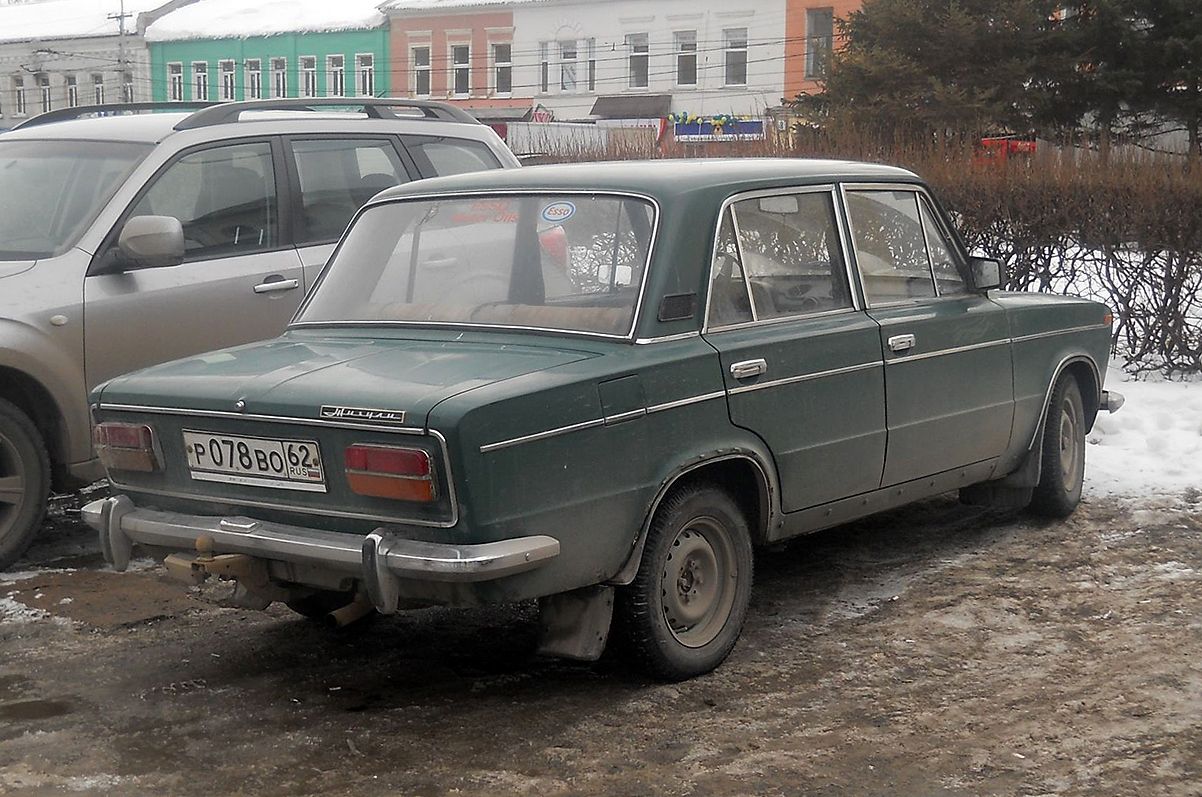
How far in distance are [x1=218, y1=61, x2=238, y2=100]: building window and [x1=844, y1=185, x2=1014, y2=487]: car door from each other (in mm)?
54936

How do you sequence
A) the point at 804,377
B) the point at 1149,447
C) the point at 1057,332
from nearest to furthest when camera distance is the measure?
1. the point at 804,377
2. the point at 1057,332
3. the point at 1149,447

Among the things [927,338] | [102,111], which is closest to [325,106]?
[102,111]

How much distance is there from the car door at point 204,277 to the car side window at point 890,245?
278 cm

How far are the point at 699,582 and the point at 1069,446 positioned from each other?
9.64 ft

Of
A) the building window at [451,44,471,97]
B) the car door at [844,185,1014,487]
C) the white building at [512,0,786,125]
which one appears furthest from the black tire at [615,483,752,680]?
the building window at [451,44,471,97]

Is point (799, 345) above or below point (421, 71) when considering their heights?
below

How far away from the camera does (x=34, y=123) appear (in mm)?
8367

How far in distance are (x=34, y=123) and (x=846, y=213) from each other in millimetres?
4582

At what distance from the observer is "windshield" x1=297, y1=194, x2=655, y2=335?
5.16 m

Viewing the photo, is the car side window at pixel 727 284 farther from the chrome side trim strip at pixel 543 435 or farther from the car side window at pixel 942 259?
the car side window at pixel 942 259

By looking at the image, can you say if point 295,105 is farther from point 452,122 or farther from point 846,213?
point 846,213

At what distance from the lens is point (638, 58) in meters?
50.8

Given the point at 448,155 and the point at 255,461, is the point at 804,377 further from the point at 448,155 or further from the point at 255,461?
the point at 448,155

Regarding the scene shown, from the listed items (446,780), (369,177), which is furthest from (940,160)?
(446,780)
